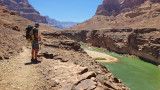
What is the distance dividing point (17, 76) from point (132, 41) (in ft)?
124

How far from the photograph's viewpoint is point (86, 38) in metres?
63.8

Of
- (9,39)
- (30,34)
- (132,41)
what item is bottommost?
(132,41)

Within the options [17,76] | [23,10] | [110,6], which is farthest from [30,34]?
[23,10]

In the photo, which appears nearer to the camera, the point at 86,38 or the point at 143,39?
the point at 143,39

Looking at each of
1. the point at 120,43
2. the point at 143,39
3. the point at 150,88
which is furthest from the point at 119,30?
the point at 150,88

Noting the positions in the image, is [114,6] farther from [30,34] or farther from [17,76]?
[17,76]

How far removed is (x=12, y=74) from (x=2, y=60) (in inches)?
73.4

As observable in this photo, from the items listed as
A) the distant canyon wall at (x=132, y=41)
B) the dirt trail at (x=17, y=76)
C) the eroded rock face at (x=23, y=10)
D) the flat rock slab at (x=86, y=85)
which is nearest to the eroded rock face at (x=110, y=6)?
the distant canyon wall at (x=132, y=41)

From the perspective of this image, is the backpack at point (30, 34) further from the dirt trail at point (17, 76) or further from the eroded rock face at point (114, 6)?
the eroded rock face at point (114, 6)

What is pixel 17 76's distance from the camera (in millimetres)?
5684

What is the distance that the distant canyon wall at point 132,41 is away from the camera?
31688 millimetres

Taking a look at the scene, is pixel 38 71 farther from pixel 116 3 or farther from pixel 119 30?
pixel 116 3

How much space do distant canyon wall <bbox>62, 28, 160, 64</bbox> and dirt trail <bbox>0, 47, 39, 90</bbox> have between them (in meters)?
29.6

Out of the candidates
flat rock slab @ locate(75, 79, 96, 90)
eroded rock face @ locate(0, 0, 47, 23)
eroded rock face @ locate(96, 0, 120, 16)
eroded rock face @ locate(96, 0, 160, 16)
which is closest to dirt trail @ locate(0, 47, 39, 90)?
flat rock slab @ locate(75, 79, 96, 90)
